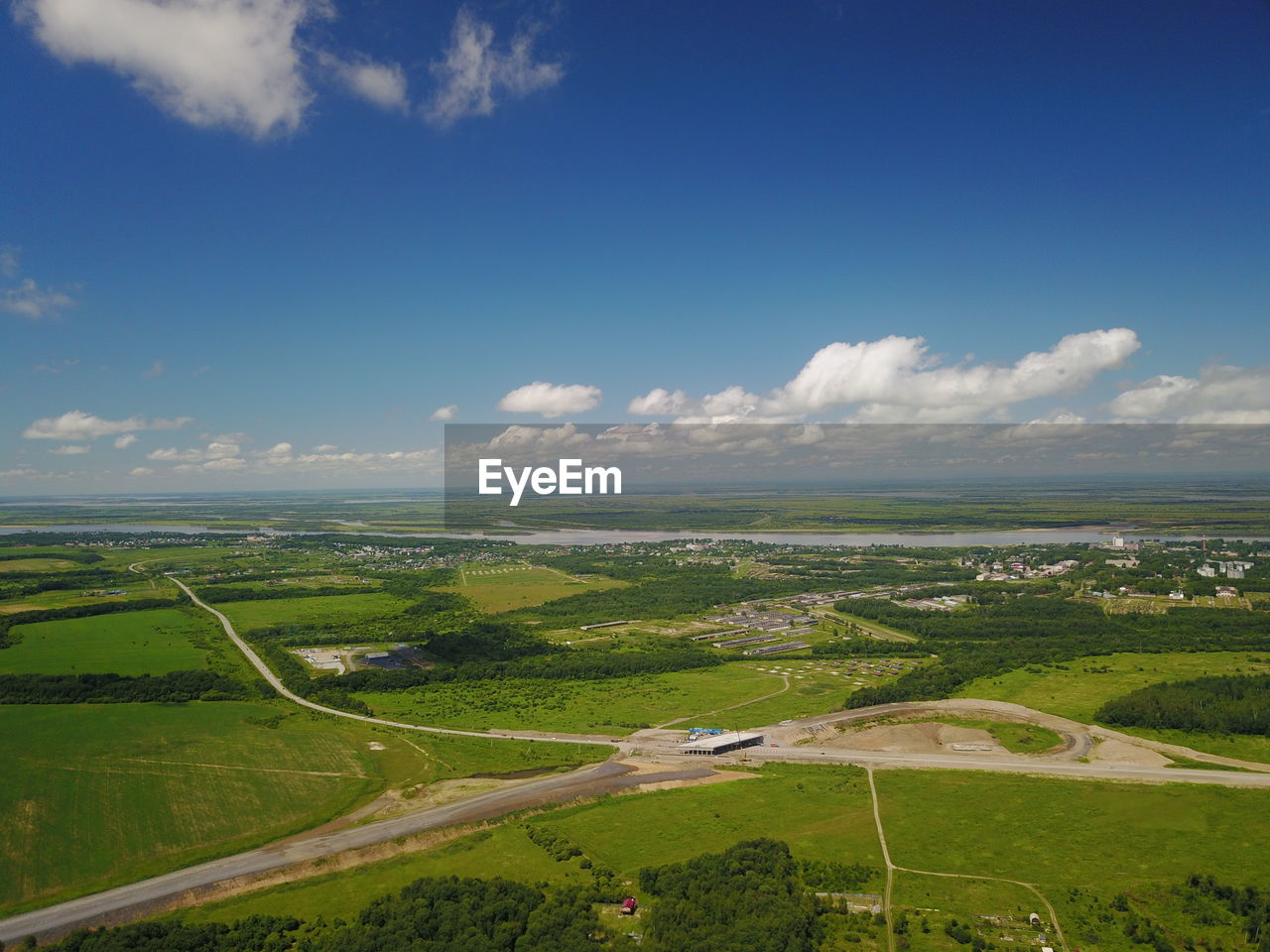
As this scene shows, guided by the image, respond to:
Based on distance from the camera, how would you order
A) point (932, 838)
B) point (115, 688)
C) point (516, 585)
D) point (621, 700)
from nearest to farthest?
point (932, 838) < point (115, 688) < point (621, 700) < point (516, 585)

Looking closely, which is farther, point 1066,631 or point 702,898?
point 1066,631

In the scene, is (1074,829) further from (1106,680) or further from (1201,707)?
(1106,680)

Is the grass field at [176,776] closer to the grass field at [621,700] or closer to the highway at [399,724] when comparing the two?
the highway at [399,724]

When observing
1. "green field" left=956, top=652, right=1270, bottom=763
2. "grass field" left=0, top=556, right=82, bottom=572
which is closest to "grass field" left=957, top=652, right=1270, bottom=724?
"green field" left=956, top=652, right=1270, bottom=763

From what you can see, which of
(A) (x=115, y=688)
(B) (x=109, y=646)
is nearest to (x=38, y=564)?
(B) (x=109, y=646)

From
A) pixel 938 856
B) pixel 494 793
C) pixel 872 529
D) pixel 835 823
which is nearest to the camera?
pixel 938 856

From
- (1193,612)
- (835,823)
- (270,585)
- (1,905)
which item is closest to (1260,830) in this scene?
(835,823)

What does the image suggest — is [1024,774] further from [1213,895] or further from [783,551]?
[783,551]

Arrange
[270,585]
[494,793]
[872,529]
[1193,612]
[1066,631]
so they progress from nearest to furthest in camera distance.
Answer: [494,793]
[1066,631]
[1193,612]
[270,585]
[872,529]
